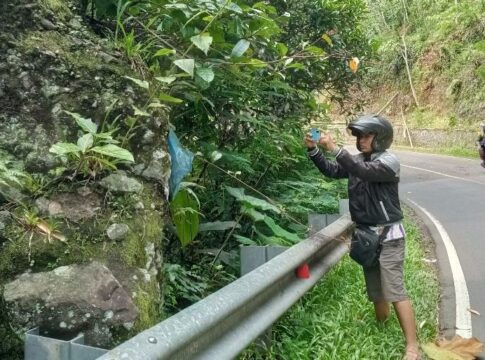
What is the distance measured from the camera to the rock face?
243 cm

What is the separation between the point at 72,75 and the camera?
3188mm

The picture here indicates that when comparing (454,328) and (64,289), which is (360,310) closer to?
(454,328)

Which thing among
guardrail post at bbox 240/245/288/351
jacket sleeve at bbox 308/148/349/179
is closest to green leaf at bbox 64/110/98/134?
guardrail post at bbox 240/245/288/351

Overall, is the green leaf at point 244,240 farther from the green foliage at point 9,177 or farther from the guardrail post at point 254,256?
the green foliage at point 9,177

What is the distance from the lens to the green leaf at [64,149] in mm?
2709

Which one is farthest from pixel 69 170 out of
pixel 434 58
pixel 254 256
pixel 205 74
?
pixel 434 58

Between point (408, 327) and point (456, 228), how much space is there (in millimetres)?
6545

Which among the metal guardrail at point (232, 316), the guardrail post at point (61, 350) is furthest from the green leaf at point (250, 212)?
the guardrail post at point (61, 350)

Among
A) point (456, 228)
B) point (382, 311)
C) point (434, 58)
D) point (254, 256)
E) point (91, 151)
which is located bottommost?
point (456, 228)

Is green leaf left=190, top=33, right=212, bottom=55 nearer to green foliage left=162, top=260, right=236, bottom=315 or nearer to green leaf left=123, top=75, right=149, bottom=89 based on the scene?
green leaf left=123, top=75, right=149, bottom=89

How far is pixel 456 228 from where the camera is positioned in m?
10.0

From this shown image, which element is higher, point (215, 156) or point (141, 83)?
point (141, 83)

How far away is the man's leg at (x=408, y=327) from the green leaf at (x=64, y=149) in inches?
103

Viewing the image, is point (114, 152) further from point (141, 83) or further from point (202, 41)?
point (202, 41)
